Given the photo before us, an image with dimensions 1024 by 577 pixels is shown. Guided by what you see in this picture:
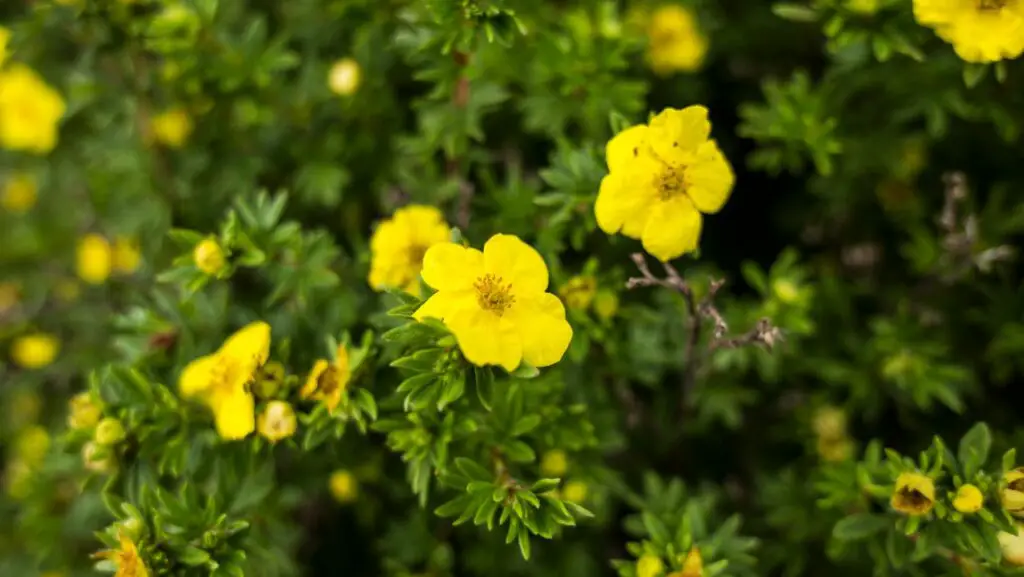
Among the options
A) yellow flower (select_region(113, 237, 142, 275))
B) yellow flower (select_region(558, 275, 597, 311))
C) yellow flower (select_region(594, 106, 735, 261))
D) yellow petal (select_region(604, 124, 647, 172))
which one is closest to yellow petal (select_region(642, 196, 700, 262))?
yellow flower (select_region(594, 106, 735, 261))

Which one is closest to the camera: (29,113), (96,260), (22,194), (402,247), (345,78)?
(402,247)

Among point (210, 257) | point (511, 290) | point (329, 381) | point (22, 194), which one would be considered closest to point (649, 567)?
point (511, 290)

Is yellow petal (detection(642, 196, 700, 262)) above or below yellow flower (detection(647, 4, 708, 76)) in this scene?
above

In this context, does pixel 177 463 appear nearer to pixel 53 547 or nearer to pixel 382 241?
pixel 382 241

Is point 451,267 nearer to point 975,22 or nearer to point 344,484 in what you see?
point 344,484

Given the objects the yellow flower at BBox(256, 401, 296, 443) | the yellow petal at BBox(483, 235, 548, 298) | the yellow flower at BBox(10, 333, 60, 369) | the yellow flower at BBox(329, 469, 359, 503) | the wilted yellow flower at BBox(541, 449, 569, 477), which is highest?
the yellow petal at BBox(483, 235, 548, 298)

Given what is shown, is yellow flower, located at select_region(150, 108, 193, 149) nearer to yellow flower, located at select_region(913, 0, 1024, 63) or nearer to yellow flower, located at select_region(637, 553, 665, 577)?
yellow flower, located at select_region(637, 553, 665, 577)

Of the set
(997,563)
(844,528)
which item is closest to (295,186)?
(844,528)
